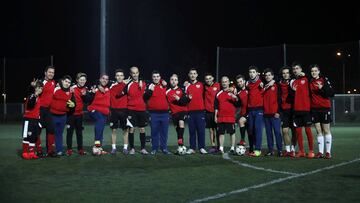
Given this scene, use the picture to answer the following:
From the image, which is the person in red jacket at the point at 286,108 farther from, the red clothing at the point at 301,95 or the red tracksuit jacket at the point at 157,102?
the red tracksuit jacket at the point at 157,102

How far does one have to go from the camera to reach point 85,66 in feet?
154

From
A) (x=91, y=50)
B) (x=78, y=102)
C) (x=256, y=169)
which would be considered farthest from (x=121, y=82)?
(x=91, y=50)

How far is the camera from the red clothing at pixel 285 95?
10.4m

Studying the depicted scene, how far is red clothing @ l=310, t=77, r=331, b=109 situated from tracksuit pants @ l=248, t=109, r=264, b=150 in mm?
1120

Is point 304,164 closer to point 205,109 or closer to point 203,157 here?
point 203,157

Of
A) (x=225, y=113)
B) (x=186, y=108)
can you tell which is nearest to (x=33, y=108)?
(x=186, y=108)

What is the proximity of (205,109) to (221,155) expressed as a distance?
5.03 ft

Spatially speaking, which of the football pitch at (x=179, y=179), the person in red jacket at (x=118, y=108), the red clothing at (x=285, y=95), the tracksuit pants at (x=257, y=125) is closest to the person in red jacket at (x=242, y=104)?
the tracksuit pants at (x=257, y=125)

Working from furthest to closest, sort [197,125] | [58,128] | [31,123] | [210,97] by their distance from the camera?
[210,97] → [197,125] → [58,128] → [31,123]

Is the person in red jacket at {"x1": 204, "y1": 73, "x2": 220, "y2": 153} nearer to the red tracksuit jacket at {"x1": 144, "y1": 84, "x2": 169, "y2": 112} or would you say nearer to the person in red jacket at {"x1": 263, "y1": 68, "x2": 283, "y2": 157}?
the red tracksuit jacket at {"x1": 144, "y1": 84, "x2": 169, "y2": 112}

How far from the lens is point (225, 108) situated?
11016 millimetres

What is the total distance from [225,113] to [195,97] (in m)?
0.80

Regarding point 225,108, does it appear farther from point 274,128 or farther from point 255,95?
point 274,128

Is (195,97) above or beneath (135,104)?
above
